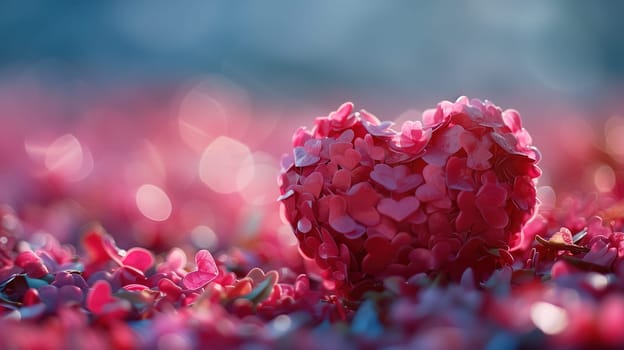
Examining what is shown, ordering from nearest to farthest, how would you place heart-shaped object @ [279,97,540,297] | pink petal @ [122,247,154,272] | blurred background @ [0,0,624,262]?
heart-shaped object @ [279,97,540,297] < pink petal @ [122,247,154,272] < blurred background @ [0,0,624,262]

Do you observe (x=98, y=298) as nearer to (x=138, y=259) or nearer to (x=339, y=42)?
(x=138, y=259)

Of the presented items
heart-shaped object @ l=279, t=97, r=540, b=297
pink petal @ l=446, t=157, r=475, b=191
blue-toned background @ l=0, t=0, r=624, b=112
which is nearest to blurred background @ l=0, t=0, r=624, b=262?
blue-toned background @ l=0, t=0, r=624, b=112

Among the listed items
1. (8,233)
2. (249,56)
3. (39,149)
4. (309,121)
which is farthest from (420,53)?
(8,233)

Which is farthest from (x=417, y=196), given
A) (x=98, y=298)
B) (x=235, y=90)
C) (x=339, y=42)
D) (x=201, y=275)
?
(x=339, y=42)

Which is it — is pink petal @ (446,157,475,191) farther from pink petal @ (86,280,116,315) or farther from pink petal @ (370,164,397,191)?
pink petal @ (86,280,116,315)

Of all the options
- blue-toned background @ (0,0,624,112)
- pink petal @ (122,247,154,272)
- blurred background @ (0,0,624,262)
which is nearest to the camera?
pink petal @ (122,247,154,272)
